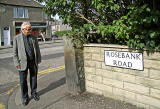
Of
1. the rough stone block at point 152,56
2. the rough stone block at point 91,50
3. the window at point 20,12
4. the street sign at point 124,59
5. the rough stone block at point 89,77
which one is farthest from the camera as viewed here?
the window at point 20,12

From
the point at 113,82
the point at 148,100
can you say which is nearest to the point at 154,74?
the point at 148,100

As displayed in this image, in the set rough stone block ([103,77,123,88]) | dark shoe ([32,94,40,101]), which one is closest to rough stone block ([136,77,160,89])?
rough stone block ([103,77,123,88])

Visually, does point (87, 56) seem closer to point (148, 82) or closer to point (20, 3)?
point (148, 82)

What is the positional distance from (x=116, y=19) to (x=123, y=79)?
1.40 metres

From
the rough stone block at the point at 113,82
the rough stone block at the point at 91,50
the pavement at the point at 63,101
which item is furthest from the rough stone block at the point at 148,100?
the rough stone block at the point at 91,50

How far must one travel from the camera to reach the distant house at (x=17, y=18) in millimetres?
24258

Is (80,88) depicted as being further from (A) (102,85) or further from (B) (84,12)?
(B) (84,12)

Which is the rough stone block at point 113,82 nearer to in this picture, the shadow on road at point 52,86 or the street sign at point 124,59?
the street sign at point 124,59

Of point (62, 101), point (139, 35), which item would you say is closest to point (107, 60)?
point (139, 35)

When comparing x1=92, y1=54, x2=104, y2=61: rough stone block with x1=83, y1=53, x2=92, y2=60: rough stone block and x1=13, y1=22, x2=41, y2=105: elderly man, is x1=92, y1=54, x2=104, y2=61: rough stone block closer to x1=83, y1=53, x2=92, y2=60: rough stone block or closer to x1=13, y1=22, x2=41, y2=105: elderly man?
x1=83, y1=53, x2=92, y2=60: rough stone block

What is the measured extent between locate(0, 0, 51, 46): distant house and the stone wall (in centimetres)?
2315

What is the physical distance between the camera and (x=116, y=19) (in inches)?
144

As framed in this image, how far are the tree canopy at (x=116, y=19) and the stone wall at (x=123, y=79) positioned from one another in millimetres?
257

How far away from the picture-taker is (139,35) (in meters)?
2.79
